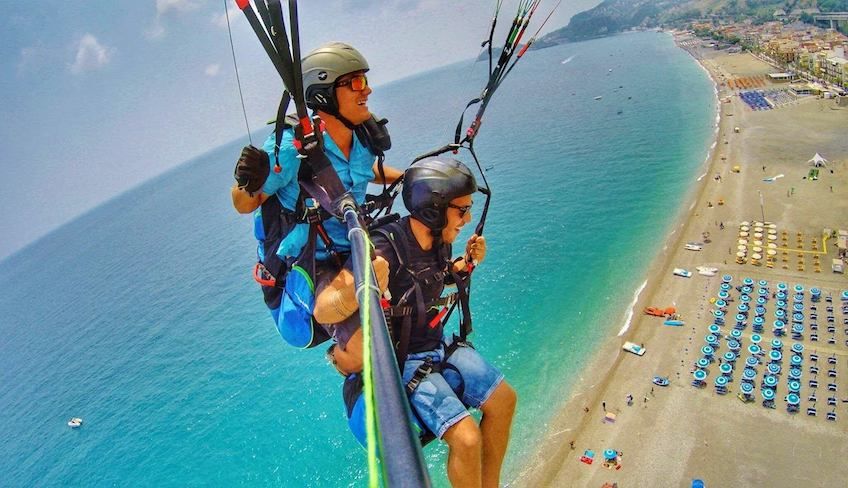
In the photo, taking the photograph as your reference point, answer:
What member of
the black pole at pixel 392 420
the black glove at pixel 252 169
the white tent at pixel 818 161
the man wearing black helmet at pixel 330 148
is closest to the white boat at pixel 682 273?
the white tent at pixel 818 161

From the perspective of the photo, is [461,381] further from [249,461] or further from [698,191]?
[698,191]

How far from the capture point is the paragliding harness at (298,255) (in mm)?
3641

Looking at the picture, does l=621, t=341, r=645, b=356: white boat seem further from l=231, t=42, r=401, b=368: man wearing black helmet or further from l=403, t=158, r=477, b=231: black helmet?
l=231, t=42, r=401, b=368: man wearing black helmet

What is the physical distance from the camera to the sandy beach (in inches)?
714

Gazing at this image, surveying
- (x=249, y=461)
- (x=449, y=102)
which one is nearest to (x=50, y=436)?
(x=249, y=461)

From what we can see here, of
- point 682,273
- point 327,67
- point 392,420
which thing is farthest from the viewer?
point 682,273

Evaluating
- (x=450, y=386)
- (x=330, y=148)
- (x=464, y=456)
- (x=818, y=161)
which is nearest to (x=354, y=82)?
(x=330, y=148)

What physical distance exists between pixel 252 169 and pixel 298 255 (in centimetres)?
86

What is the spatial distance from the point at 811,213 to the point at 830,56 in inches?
2049

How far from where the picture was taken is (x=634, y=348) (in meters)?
24.4

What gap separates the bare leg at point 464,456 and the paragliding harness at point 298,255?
133cm

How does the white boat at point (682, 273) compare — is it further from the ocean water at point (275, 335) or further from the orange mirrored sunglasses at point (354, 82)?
the orange mirrored sunglasses at point (354, 82)

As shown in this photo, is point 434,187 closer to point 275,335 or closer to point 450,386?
point 450,386

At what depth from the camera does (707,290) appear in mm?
27531
